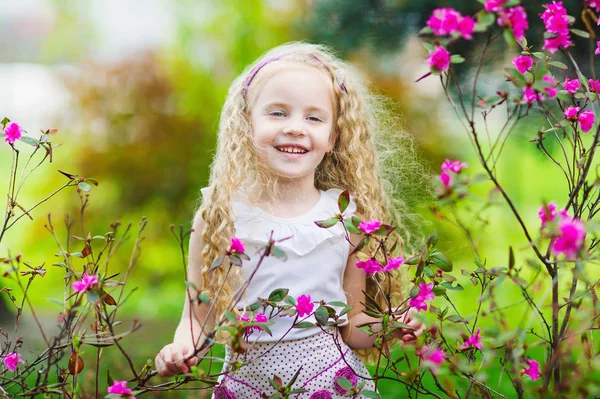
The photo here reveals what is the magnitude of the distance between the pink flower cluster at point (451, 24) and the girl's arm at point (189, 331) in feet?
2.40

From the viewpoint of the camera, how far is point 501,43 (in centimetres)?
485

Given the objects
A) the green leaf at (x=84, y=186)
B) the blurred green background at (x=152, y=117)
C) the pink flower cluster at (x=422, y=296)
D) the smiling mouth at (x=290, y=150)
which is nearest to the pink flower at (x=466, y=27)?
the pink flower cluster at (x=422, y=296)

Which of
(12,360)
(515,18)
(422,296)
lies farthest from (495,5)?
(12,360)

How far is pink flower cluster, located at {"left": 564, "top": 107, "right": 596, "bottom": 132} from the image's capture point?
168 cm

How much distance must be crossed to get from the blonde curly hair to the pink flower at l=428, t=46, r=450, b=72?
770 mm

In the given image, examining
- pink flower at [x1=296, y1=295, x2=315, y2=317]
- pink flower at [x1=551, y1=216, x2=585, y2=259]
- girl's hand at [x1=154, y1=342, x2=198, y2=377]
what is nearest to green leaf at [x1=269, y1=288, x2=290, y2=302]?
pink flower at [x1=296, y1=295, x2=315, y2=317]

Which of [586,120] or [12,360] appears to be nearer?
[586,120]

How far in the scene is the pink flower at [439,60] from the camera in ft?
4.76

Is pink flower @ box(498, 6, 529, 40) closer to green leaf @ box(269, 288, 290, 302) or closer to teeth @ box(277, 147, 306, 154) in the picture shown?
green leaf @ box(269, 288, 290, 302)

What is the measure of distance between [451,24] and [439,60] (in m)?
0.10

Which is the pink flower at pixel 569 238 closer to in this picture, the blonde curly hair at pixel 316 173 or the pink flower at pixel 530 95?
the pink flower at pixel 530 95

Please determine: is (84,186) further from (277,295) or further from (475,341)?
(475,341)

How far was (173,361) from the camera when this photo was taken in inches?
69.9

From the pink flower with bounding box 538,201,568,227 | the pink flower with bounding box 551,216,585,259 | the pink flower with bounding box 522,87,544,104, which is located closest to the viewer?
the pink flower with bounding box 551,216,585,259
